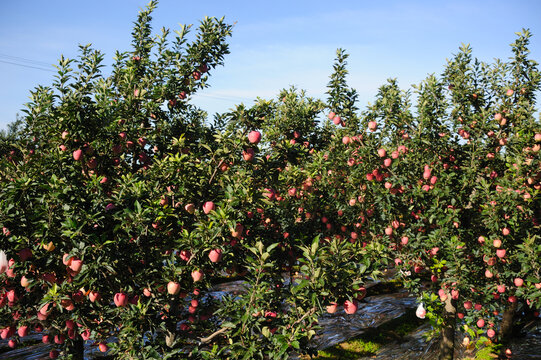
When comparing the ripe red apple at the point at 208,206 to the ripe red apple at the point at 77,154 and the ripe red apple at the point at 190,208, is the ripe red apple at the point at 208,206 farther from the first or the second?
the ripe red apple at the point at 77,154

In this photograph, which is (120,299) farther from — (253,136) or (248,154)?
(253,136)

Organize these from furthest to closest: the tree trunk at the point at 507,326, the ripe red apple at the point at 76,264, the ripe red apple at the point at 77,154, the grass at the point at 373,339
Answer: the tree trunk at the point at 507,326
the grass at the point at 373,339
the ripe red apple at the point at 77,154
the ripe red apple at the point at 76,264

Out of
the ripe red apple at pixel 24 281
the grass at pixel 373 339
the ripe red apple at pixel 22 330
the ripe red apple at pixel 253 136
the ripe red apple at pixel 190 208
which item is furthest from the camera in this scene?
the grass at pixel 373 339

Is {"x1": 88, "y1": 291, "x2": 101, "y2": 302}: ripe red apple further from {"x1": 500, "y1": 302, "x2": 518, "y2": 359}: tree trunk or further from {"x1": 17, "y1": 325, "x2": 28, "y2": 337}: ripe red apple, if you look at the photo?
{"x1": 500, "y1": 302, "x2": 518, "y2": 359}: tree trunk

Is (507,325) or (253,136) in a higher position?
(253,136)

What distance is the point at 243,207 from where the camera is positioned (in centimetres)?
457

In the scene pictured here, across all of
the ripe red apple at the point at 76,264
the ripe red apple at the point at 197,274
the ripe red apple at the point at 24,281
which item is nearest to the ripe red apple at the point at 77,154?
the ripe red apple at the point at 76,264

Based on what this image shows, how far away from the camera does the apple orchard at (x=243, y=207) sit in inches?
156

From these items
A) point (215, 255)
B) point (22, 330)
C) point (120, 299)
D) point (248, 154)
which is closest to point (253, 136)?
point (248, 154)

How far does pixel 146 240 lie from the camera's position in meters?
4.23

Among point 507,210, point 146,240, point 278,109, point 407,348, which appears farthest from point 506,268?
point 146,240

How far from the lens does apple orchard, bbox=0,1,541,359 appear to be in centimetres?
395

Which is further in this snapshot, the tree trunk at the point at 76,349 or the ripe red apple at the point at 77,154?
the tree trunk at the point at 76,349

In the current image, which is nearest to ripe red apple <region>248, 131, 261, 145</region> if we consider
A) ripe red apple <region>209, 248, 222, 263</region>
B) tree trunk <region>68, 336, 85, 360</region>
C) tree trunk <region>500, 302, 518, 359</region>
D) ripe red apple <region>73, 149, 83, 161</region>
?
ripe red apple <region>209, 248, 222, 263</region>
